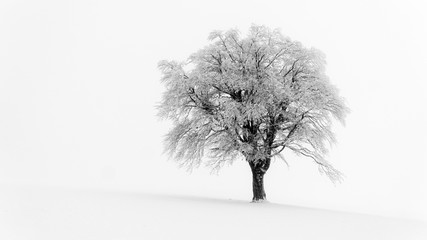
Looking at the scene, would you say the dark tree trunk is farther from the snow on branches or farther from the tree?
the snow on branches

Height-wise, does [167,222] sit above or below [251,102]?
below

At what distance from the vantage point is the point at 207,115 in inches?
1147

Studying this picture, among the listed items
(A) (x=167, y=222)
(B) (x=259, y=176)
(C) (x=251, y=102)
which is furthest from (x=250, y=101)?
(A) (x=167, y=222)

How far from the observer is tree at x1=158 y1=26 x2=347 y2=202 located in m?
28.3

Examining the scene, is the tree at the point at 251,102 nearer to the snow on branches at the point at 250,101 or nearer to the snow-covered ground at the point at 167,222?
the snow on branches at the point at 250,101

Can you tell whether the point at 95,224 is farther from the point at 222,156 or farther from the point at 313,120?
the point at 313,120

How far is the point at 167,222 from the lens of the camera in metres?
17.7

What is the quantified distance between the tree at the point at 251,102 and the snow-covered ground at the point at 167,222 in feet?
19.0

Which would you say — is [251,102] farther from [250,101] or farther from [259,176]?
[259,176]

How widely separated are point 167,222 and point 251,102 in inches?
506

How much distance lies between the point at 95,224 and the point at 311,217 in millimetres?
11187

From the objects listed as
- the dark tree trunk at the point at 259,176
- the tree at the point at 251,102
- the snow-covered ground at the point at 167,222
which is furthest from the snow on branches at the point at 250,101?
the snow-covered ground at the point at 167,222

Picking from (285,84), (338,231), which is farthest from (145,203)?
(285,84)

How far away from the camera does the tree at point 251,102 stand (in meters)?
28.3
